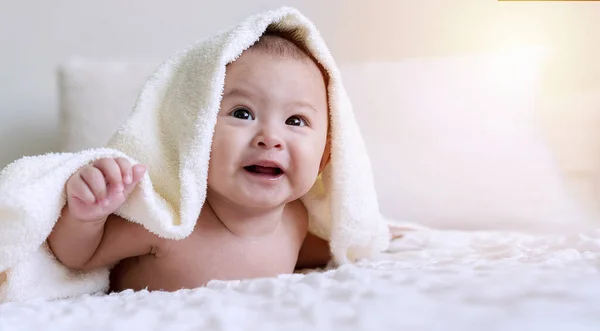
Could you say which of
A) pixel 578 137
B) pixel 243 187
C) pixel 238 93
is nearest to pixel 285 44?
pixel 238 93

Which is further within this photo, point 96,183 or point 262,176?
point 262,176

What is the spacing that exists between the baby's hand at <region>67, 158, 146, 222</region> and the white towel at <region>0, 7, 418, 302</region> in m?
0.03

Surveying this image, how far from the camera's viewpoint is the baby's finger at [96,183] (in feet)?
2.26

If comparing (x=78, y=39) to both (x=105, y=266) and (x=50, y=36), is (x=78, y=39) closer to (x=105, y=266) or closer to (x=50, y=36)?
Result: (x=50, y=36)

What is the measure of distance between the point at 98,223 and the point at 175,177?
0.13 metres

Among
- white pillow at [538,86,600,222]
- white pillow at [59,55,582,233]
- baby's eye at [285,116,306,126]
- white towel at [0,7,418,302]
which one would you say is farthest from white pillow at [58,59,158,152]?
white pillow at [538,86,600,222]

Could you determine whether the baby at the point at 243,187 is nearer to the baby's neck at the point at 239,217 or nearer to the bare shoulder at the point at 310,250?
the baby's neck at the point at 239,217

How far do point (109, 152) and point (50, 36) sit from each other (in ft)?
2.62

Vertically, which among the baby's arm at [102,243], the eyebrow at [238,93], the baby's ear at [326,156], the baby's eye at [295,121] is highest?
the eyebrow at [238,93]

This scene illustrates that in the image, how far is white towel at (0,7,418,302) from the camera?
703 mm

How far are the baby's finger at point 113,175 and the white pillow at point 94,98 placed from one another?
21.3 inches

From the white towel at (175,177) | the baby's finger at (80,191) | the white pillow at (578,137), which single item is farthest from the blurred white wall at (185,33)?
the baby's finger at (80,191)

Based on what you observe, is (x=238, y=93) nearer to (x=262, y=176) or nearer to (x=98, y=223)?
(x=262, y=176)

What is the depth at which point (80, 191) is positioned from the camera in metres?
0.69
